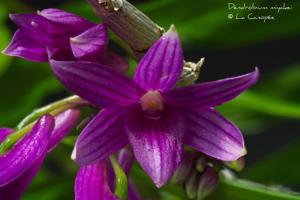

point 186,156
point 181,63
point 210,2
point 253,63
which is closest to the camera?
point 181,63

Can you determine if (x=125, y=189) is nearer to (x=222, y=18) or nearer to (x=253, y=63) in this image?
(x=222, y=18)

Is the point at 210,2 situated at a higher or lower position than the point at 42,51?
Result: lower

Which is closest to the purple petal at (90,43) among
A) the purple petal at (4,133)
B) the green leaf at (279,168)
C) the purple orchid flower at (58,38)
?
the purple orchid flower at (58,38)

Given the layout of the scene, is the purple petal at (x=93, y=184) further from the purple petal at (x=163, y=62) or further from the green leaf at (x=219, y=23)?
the green leaf at (x=219, y=23)

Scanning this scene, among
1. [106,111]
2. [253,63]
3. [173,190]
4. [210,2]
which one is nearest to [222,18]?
[210,2]

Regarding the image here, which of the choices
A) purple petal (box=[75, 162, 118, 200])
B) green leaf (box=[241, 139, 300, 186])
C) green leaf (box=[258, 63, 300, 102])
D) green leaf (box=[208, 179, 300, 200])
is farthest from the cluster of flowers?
green leaf (box=[258, 63, 300, 102])

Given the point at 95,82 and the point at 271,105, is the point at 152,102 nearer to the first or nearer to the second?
the point at 95,82

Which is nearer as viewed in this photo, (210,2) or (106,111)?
(106,111)
